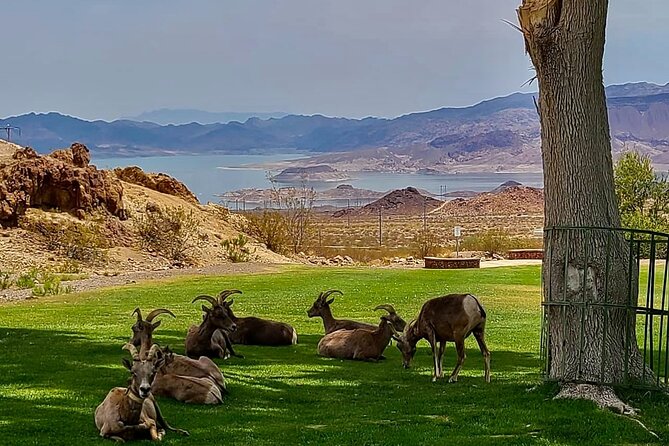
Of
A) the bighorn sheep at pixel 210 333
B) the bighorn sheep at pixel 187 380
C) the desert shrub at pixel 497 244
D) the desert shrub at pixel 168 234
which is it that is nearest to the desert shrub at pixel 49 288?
the desert shrub at pixel 168 234

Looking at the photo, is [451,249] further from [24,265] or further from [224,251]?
[24,265]

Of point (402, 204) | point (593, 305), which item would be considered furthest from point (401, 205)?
point (593, 305)

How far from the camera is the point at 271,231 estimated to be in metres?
51.7

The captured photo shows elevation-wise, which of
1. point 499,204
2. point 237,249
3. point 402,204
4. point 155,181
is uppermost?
point 155,181

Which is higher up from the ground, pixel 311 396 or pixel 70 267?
pixel 311 396

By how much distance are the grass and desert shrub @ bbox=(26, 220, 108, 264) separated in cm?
1800

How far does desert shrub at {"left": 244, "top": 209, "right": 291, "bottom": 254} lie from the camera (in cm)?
5147

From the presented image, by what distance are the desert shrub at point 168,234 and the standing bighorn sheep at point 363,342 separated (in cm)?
2858

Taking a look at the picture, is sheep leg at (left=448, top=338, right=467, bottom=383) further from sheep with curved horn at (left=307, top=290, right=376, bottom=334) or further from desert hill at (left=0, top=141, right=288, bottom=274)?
desert hill at (left=0, top=141, right=288, bottom=274)

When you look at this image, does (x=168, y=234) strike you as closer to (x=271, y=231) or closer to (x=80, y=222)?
(x=80, y=222)

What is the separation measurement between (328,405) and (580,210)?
11.8 feet

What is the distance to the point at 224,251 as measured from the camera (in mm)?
46750

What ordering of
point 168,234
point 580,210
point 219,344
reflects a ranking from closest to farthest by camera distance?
point 580,210, point 219,344, point 168,234

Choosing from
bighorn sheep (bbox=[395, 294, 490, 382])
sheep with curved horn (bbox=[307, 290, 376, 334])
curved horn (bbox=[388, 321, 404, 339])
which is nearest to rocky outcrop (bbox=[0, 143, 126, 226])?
sheep with curved horn (bbox=[307, 290, 376, 334])
